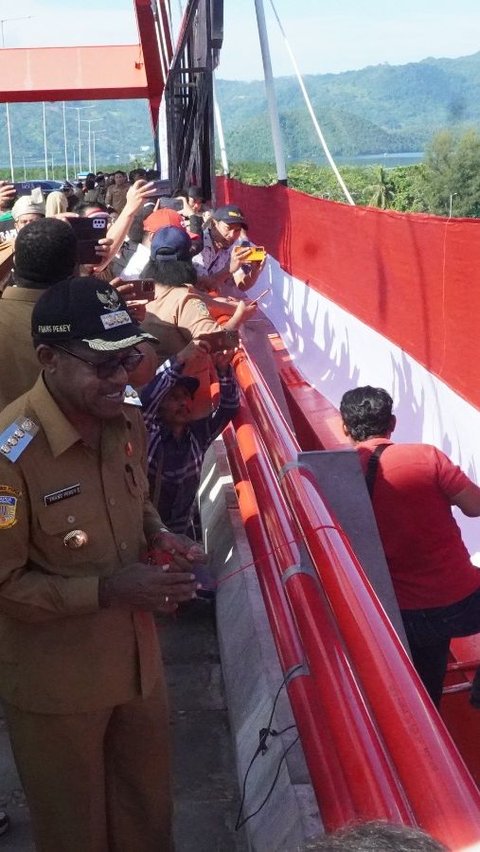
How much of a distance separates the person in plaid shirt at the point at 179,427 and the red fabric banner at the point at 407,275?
1.64 metres

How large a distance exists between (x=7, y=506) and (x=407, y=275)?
4.99 metres

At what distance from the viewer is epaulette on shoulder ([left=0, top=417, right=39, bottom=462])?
236 cm

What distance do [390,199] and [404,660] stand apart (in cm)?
6774

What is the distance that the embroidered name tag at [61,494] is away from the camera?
2402mm

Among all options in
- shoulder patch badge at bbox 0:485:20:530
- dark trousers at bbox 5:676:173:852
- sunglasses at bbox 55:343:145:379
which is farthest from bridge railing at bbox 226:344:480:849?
shoulder patch badge at bbox 0:485:20:530

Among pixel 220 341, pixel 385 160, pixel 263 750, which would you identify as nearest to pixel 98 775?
pixel 263 750

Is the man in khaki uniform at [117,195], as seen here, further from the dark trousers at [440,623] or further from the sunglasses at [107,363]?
the sunglasses at [107,363]

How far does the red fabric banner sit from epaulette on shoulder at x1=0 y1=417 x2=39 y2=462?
3543 mm

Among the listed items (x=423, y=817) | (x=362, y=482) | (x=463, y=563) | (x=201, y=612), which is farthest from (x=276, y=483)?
(x=423, y=817)

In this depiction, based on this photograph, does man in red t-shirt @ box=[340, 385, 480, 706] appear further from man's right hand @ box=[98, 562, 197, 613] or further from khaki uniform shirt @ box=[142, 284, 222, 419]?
man's right hand @ box=[98, 562, 197, 613]

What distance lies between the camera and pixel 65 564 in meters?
2.48

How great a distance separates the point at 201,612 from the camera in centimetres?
464

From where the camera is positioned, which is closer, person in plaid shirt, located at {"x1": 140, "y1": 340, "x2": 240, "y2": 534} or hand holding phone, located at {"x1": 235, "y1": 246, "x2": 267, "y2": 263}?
person in plaid shirt, located at {"x1": 140, "y1": 340, "x2": 240, "y2": 534}

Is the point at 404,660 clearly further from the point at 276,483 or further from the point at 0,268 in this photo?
the point at 0,268
